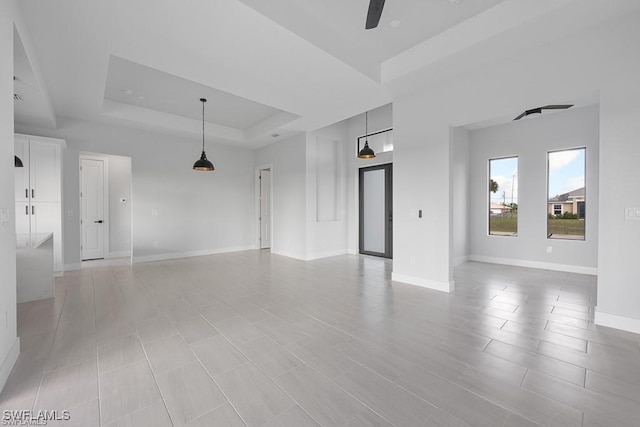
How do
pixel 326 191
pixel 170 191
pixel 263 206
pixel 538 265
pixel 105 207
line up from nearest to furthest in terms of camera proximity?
1. pixel 538 265
2. pixel 170 191
3. pixel 105 207
4. pixel 326 191
5. pixel 263 206

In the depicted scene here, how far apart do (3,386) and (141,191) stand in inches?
202

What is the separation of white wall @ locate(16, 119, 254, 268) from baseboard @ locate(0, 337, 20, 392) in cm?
407

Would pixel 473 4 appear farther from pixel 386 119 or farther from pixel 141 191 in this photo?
pixel 141 191

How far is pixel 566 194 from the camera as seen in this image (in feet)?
17.3

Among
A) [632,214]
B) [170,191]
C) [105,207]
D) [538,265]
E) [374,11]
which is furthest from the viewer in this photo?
[105,207]

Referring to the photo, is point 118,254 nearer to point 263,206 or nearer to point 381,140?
point 263,206

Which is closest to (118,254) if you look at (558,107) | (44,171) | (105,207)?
(105,207)

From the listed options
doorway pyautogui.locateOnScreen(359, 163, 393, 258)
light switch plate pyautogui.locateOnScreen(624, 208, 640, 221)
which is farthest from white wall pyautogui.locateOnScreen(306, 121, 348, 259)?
light switch plate pyautogui.locateOnScreen(624, 208, 640, 221)

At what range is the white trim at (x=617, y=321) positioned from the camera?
2.61m

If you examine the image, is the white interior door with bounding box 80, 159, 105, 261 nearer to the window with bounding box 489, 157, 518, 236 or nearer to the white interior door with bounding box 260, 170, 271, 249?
the white interior door with bounding box 260, 170, 271, 249

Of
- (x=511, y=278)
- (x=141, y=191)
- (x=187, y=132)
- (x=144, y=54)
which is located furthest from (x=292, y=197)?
(x=511, y=278)

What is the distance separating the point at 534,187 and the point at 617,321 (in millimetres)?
3624

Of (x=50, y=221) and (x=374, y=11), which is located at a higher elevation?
(x=374, y=11)

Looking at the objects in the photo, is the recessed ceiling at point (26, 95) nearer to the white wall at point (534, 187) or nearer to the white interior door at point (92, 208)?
the white interior door at point (92, 208)
